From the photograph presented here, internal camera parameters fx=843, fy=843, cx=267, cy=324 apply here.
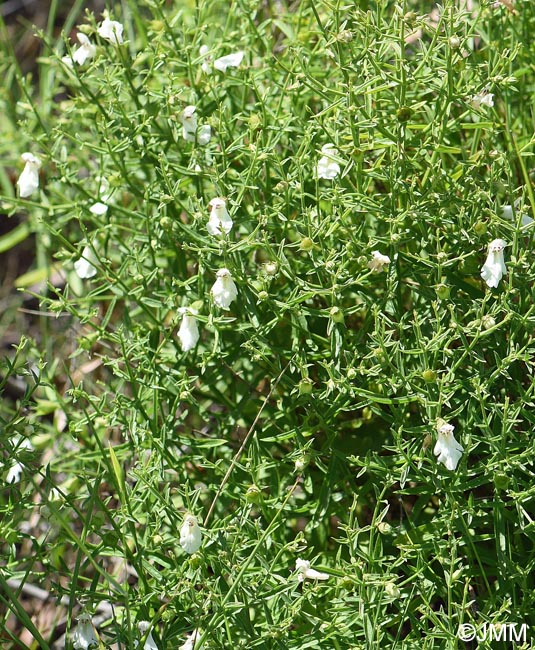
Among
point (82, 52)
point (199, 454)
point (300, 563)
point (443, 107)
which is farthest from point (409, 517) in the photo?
point (82, 52)

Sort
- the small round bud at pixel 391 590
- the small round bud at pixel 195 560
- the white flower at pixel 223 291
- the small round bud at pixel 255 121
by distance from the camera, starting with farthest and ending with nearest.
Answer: the small round bud at pixel 255 121, the white flower at pixel 223 291, the small round bud at pixel 195 560, the small round bud at pixel 391 590

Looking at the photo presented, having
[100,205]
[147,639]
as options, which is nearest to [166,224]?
[100,205]

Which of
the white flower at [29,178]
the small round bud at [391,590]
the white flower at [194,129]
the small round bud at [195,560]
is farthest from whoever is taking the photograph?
the white flower at [29,178]

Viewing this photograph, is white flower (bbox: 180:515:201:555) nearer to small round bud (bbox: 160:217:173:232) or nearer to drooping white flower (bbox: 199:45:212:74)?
small round bud (bbox: 160:217:173:232)

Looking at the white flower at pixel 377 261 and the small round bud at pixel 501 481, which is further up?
the white flower at pixel 377 261

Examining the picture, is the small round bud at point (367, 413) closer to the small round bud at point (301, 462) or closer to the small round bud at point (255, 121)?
the small round bud at point (301, 462)

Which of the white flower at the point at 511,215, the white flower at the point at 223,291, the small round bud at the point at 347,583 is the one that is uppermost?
the white flower at the point at 223,291

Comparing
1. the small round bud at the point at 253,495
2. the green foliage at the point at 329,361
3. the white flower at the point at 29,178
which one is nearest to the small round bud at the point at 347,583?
the green foliage at the point at 329,361
